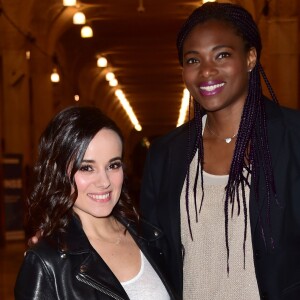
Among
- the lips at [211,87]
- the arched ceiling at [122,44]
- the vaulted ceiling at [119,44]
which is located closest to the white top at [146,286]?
the lips at [211,87]

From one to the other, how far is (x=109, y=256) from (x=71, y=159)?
0.46 m

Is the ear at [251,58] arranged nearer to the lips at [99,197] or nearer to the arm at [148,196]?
the arm at [148,196]

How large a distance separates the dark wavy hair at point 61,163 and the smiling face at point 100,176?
1.2 inches

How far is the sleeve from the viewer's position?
292cm

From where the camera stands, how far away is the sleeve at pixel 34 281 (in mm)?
2920

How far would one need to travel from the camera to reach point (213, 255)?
3.59m

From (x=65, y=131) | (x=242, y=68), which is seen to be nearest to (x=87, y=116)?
(x=65, y=131)

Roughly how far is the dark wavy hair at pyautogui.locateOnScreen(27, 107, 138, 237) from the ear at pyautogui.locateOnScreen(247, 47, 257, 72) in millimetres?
817

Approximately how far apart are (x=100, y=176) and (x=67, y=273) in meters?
0.43

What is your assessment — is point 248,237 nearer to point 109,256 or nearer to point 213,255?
point 213,255

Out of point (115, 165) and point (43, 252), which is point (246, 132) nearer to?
point (115, 165)

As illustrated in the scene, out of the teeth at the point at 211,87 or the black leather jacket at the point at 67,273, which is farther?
the teeth at the point at 211,87

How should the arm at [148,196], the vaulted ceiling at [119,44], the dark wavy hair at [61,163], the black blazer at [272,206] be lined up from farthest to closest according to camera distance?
1. the vaulted ceiling at [119,44]
2. the arm at [148,196]
3. the black blazer at [272,206]
4. the dark wavy hair at [61,163]

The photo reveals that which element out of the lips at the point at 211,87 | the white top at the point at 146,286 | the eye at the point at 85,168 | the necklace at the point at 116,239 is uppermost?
the lips at the point at 211,87
